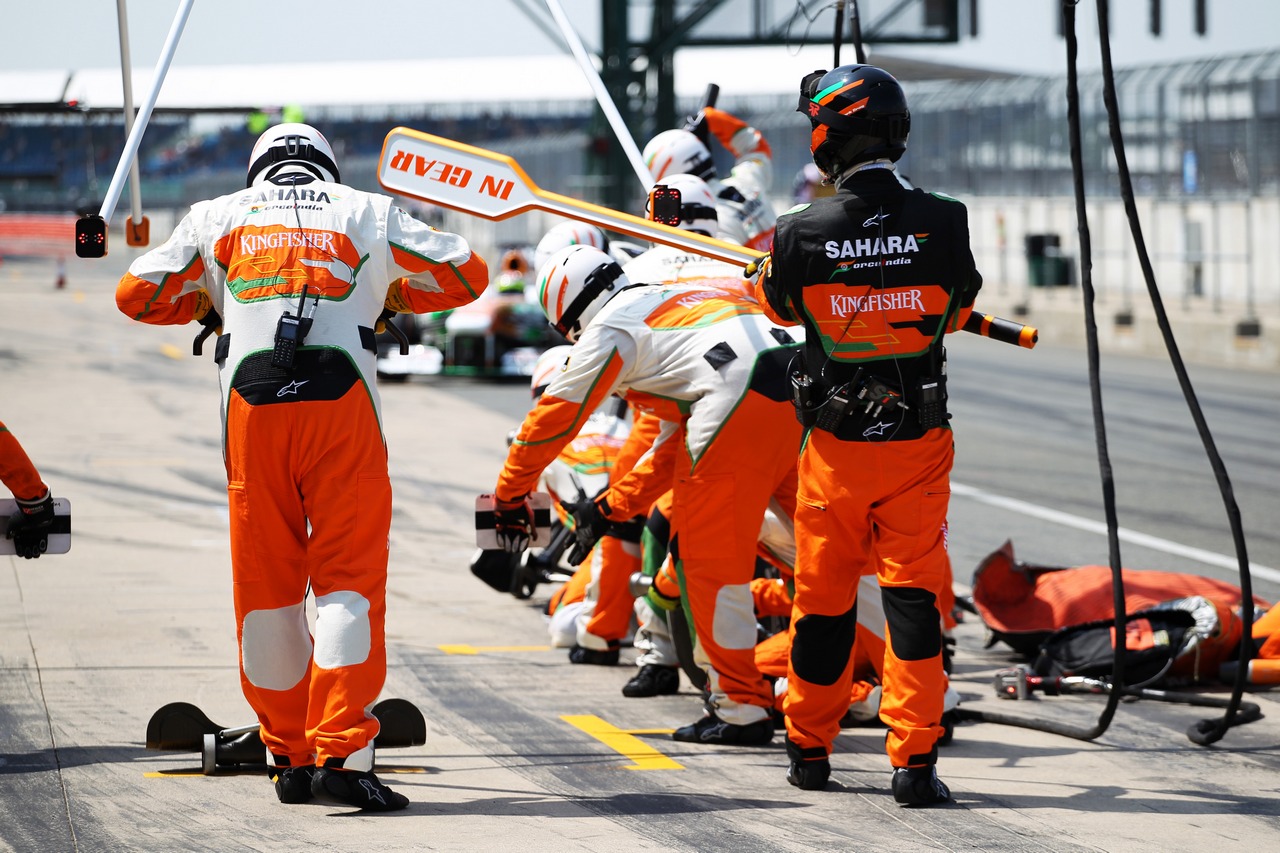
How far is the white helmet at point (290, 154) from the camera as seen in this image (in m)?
5.46

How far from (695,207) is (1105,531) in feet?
14.5

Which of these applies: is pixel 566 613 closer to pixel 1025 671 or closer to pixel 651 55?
pixel 1025 671

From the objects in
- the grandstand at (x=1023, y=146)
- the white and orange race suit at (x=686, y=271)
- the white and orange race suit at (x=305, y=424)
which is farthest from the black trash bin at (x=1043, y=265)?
the white and orange race suit at (x=305, y=424)

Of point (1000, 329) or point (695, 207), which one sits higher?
point (695, 207)

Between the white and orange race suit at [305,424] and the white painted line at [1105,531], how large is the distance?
4.75m

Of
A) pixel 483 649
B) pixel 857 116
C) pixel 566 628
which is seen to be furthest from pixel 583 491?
pixel 857 116

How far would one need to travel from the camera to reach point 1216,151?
27.2 m

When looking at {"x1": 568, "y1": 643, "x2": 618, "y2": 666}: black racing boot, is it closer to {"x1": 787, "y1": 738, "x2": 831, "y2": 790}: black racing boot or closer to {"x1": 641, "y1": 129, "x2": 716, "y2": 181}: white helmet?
→ {"x1": 787, "y1": 738, "x2": 831, "y2": 790}: black racing boot

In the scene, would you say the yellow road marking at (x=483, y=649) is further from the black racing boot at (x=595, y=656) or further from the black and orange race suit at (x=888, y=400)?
the black and orange race suit at (x=888, y=400)

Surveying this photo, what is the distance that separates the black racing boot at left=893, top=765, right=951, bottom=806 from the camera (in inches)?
204

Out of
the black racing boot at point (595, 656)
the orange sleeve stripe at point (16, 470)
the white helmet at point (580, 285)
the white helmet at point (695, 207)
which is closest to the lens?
the orange sleeve stripe at point (16, 470)

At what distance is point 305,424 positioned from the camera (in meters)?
5.07

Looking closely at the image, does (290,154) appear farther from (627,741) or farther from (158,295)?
(627,741)

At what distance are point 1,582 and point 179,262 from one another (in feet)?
13.4
